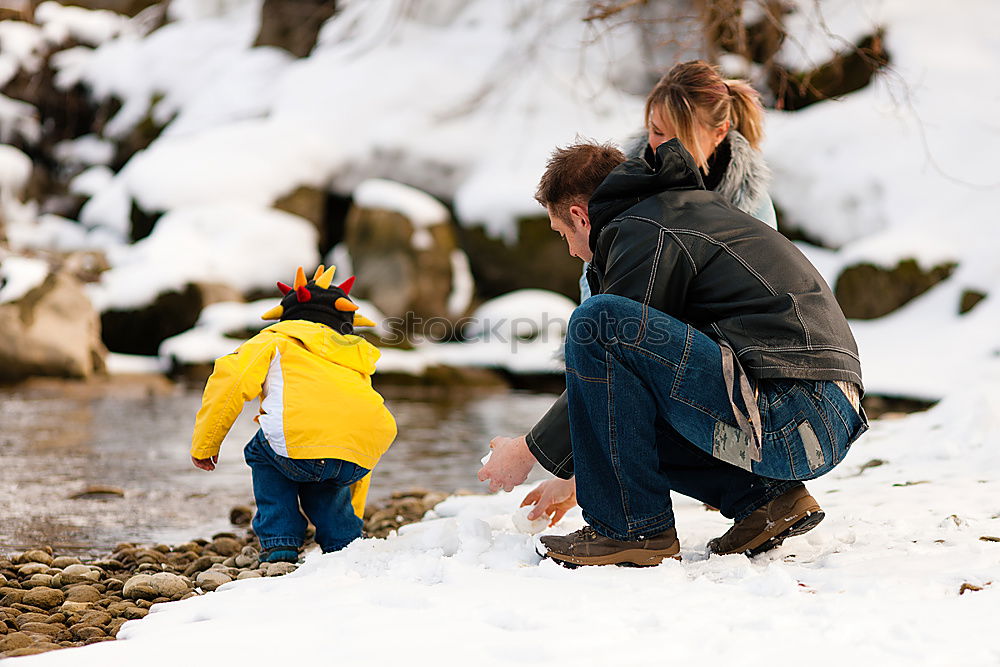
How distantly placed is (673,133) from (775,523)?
1020mm

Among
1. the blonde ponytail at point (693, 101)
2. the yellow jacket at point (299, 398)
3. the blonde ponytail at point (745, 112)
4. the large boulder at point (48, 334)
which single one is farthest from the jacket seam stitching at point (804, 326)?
the large boulder at point (48, 334)

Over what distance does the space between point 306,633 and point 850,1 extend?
9.39 meters

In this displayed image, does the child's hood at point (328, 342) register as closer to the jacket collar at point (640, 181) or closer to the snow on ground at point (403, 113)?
the jacket collar at point (640, 181)

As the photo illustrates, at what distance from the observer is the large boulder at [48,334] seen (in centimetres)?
724

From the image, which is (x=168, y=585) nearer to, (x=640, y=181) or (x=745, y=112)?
(x=640, y=181)

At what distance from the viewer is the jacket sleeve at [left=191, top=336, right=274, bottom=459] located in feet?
7.88

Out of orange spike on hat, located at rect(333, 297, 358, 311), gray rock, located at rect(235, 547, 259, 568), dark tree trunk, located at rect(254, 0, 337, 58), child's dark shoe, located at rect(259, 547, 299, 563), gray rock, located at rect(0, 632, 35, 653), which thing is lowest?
dark tree trunk, located at rect(254, 0, 337, 58)

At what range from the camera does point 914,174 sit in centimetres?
826

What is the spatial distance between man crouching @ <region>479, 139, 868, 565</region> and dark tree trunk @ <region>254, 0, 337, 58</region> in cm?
1221

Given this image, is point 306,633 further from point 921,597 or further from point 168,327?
point 168,327

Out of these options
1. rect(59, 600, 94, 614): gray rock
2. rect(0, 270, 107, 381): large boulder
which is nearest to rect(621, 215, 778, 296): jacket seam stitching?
rect(59, 600, 94, 614): gray rock

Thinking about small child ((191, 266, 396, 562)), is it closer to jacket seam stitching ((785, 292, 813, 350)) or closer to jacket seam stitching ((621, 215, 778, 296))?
jacket seam stitching ((621, 215, 778, 296))

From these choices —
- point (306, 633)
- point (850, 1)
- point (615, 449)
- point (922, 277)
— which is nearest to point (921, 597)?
point (615, 449)

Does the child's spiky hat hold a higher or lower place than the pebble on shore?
higher
